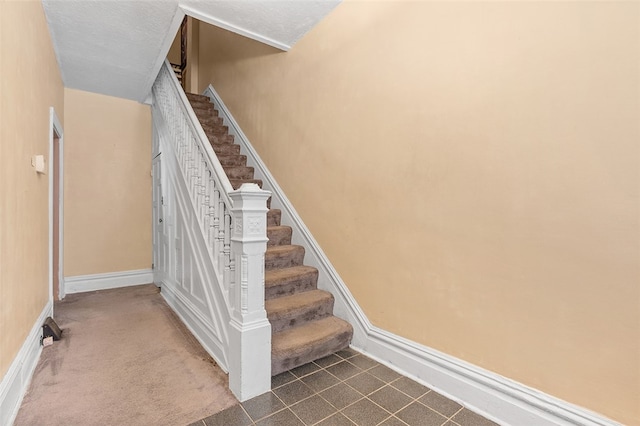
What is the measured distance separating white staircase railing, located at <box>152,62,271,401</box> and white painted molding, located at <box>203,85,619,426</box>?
82 centimetres

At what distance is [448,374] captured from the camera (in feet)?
6.27

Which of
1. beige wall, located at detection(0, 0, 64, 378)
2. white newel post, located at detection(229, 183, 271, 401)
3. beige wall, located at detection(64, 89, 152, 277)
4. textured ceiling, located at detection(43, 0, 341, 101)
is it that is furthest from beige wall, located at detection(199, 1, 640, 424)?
beige wall, located at detection(64, 89, 152, 277)

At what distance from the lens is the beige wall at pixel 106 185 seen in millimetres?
4012

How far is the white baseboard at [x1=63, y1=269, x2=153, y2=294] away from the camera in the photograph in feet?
13.1

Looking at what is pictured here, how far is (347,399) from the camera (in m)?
1.87

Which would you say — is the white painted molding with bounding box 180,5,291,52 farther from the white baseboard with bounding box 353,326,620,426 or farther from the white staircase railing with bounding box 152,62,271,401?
the white baseboard with bounding box 353,326,620,426

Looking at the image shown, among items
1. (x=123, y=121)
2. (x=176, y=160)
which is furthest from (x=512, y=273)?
(x=123, y=121)

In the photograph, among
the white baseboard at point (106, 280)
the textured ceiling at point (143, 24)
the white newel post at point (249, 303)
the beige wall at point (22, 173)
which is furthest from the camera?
the white baseboard at point (106, 280)

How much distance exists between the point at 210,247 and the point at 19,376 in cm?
127

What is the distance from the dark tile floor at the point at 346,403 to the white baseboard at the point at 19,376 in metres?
0.93

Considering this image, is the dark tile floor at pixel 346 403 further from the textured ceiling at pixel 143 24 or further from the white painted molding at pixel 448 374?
the textured ceiling at pixel 143 24

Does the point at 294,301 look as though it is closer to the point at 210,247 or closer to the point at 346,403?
the point at 210,247

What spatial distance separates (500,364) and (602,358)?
17.9 inches

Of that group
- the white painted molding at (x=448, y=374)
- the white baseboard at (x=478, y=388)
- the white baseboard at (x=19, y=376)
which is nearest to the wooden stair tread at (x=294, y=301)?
the white painted molding at (x=448, y=374)
